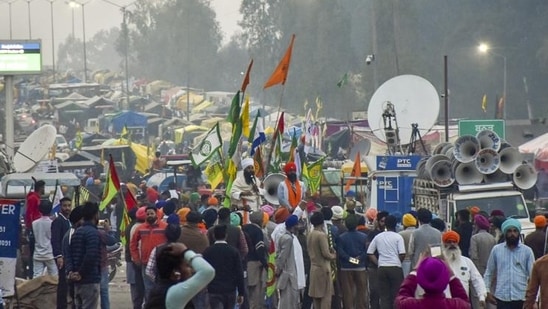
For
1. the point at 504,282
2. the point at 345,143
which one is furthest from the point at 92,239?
the point at 345,143

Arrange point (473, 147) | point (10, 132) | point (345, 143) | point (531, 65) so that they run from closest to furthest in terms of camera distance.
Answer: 1. point (473, 147)
2. point (10, 132)
3. point (345, 143)
4. point (531, 65)

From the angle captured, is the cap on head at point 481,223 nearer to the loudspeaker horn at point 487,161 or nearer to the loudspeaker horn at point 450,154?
the loudspeaker horn at point 487,161

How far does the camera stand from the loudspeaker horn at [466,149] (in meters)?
20.5

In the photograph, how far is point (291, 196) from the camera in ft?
61.3

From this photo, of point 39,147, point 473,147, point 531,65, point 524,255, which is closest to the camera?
point 524,255

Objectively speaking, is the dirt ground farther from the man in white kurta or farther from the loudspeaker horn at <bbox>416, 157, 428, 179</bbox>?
the loudspeaker horn at <bbox>416, 157, 428, 179</bbox>

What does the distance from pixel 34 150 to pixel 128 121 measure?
41.9m

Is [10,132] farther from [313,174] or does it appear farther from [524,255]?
[524,255]

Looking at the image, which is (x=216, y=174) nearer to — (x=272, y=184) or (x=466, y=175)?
(x=272, y=184)

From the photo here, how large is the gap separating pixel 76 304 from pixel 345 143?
3218 cm

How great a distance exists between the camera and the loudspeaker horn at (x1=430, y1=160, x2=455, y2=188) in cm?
2044

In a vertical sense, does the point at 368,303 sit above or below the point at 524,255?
below

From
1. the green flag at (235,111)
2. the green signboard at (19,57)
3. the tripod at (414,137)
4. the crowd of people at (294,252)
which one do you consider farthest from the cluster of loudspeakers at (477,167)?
the green signboard at (19,57)

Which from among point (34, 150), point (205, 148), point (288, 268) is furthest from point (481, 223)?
point (34, 150)
